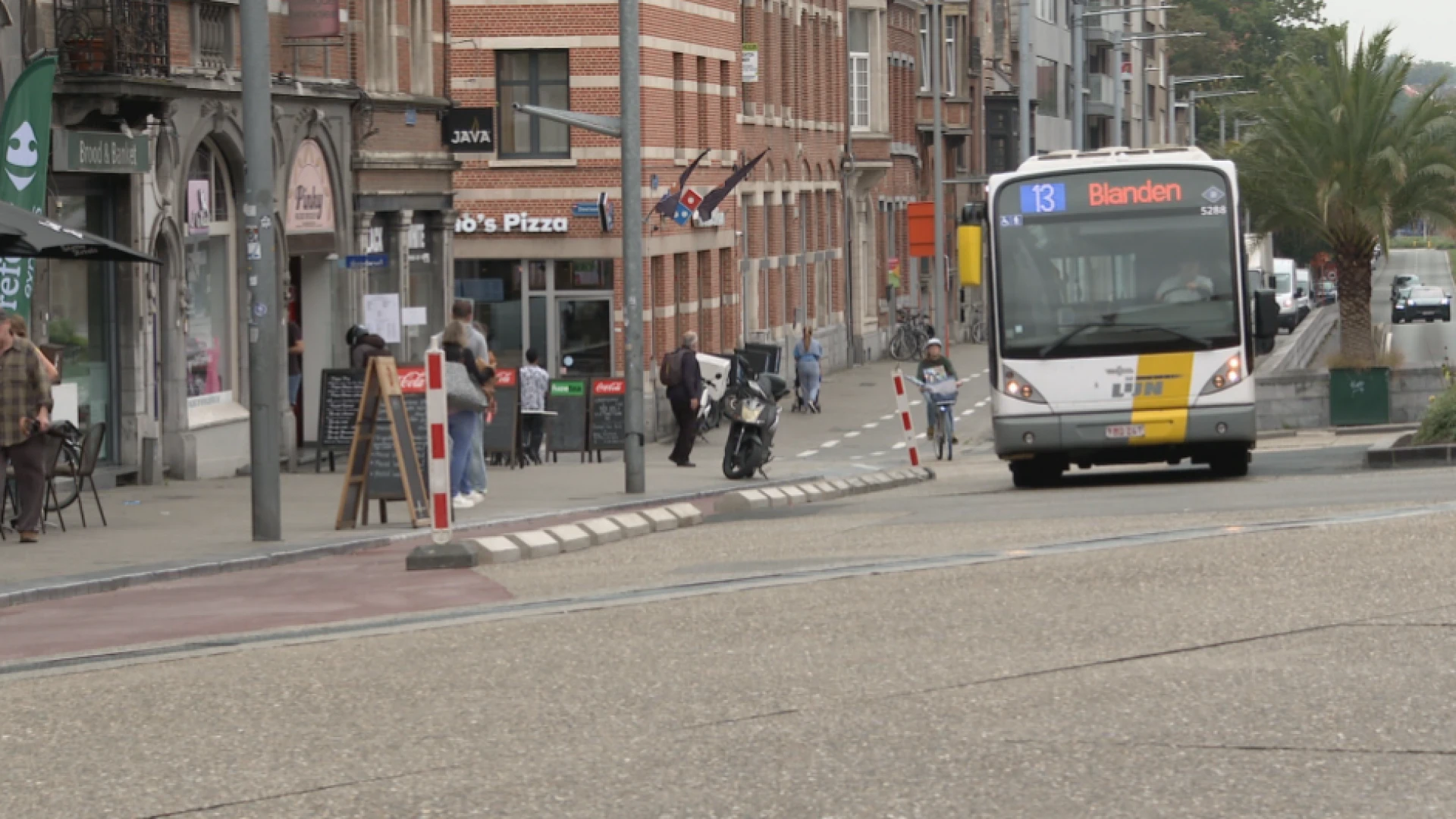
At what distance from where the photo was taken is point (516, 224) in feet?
144

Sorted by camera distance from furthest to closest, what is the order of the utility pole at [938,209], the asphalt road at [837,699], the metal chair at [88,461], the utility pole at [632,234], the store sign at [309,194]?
the utility pole at [938,209] < the store sign at [309,194] < the utility pole at [632,234] < the metal chair at [88,461] < the asphalt road at [837,699]

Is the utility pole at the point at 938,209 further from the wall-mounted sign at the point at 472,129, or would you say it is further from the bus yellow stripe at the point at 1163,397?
A: the bus yellow stripe at the point at 1163,397

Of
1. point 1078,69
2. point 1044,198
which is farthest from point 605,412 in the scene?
point 1078,69

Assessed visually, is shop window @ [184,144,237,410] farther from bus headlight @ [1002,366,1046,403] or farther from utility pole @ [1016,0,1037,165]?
utility pole @ [1016,0,1037,165]

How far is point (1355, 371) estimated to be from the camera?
39.3 meters

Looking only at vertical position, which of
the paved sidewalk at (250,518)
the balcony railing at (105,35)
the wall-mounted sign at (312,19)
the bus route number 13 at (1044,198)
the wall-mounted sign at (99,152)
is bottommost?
the paved sidewalk at (250,518)

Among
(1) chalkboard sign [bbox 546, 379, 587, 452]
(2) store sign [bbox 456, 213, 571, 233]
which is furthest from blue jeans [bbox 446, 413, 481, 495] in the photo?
(2) store sign [bbox 456, 213, 571, 233]

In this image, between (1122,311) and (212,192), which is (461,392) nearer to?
(1122,311)

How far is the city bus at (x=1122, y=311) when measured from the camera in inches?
853

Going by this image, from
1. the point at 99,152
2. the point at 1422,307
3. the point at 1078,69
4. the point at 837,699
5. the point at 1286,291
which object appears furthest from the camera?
the point at 1422,307

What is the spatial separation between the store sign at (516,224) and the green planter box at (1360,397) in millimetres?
13330

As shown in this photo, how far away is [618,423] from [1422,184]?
18.0 meters

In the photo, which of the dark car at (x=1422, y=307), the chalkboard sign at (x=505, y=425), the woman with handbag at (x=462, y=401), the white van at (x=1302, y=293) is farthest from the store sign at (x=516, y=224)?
the dark car at (x=1422, y=307)

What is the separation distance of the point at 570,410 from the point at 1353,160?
1775 cm
